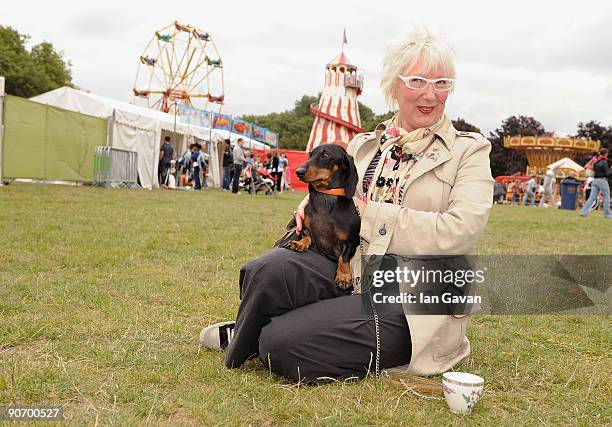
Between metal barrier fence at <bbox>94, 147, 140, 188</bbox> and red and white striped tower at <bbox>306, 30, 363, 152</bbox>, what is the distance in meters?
20.6

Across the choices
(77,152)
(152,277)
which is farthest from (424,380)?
(77,152)

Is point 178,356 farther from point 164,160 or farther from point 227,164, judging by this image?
point 227,164

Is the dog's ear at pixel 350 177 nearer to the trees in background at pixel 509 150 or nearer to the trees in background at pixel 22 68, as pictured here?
the trees in background at pixel 22 68

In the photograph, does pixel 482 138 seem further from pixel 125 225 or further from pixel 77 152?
pixel 77 152

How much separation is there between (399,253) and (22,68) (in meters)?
38.6

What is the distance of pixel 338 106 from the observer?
36719mm

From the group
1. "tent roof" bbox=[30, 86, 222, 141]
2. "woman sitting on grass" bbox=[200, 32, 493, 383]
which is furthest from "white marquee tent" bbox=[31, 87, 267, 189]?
"woman sitting on grass" bbox=[200, 32, 493, 383]

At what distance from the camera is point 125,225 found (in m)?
7.27

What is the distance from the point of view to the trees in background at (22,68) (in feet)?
115

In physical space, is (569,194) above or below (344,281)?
above

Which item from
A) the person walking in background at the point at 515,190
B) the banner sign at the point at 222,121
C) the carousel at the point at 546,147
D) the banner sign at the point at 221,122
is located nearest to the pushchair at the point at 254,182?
the banner sign at the point at 221,122

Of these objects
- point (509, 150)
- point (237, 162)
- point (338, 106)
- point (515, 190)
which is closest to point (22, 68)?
point (338, 106)

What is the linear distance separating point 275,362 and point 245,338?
0.17 metres

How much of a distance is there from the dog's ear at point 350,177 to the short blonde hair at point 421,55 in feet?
1.49
